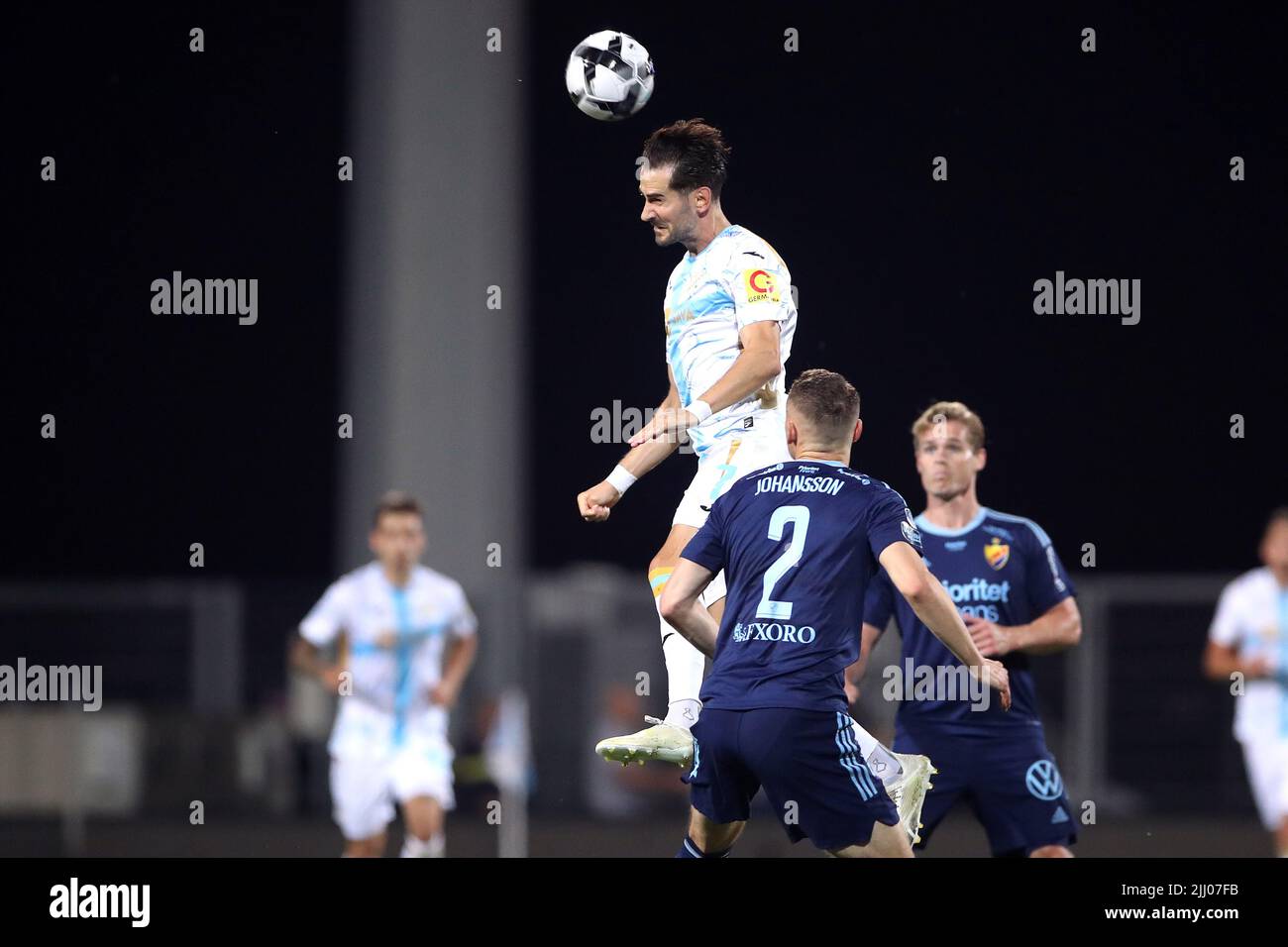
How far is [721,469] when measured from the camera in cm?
704

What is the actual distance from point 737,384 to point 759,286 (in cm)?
47

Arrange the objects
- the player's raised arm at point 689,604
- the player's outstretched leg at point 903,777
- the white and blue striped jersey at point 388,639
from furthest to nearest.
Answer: the white and blue striped jersey at point 388,639 → the player's outstretched leg at point 903,777 → the player's raised arm at point 689,604

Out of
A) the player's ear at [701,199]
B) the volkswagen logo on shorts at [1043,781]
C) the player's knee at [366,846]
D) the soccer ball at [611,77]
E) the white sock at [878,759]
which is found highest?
the soccer ball at [611,77]

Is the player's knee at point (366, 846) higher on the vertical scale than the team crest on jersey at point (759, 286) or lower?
lower

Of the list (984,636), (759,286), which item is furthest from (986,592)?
(759,286)

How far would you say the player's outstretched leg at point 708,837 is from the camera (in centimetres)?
632

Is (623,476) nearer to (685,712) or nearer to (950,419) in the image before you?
(685,712)

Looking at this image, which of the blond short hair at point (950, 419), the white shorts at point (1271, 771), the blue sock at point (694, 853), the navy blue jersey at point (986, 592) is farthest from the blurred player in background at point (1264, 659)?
the blue sock at point (694, 853)

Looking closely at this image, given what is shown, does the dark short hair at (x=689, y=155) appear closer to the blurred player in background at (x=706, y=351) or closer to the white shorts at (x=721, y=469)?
the blurred player in background at (x=706, y=351)

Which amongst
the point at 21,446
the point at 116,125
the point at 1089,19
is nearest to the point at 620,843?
the point at 1089,19

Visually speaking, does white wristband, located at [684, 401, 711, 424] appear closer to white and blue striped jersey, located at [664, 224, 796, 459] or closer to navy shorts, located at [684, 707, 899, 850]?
white and blue striped jersey, located at [664, 224, 796, 459]

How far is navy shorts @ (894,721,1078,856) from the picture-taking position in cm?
776

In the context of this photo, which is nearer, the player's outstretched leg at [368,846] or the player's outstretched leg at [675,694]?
the player's outstretched leg at [675,694]

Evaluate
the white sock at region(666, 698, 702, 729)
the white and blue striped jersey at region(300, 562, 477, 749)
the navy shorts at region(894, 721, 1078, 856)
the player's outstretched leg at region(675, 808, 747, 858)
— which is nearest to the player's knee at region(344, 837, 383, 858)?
the white and blue striped jersey at region(300, 562, 477, 749)
